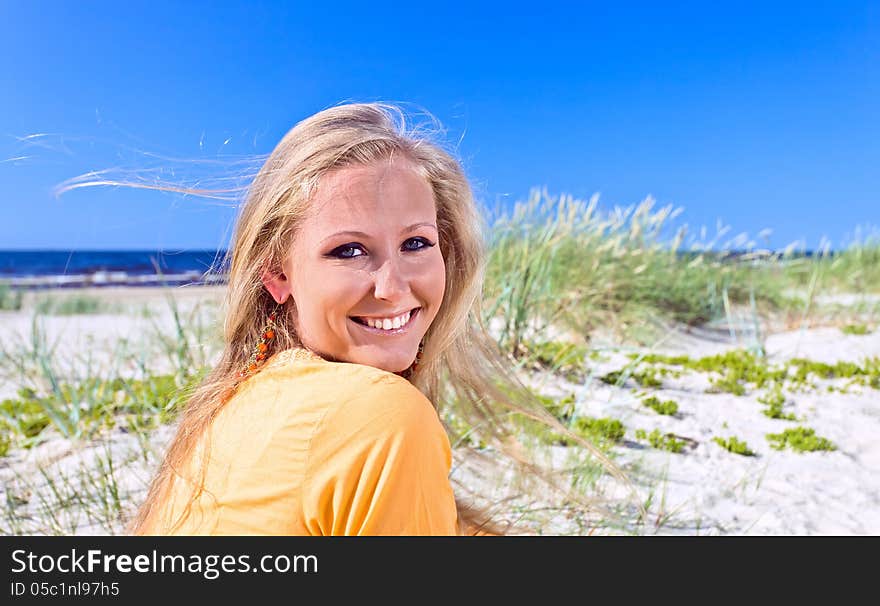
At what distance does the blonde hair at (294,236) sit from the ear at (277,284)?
19mm

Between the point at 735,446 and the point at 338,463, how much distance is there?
3243 millimetres

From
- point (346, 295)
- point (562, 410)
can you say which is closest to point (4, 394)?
point (562, 410)

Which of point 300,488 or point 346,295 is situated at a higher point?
point 346,295

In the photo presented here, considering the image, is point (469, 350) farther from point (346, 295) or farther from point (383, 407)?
point (383, 407)

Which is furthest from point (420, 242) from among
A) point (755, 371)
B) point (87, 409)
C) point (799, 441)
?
point (755, 371)

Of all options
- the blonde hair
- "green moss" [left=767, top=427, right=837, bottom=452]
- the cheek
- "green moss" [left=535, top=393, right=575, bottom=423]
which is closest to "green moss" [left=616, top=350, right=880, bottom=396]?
"green moss" [left=535, top=393, right=575, bottom=423]

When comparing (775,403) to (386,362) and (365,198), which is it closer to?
(386,362)

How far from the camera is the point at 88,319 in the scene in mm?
9625

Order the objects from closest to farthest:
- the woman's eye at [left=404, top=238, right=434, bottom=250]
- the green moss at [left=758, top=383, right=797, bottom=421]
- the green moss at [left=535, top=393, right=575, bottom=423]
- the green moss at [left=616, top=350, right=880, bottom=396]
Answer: the woman's eye at [left=404, top=238, right=434, bottom=250], the green moss at [left=535, top=393, right=575, bottom=423], the green moss at [left=758, top=383, right=797, bottom=421], the green moss at [left=616, top=350, right=880, bottom=396]

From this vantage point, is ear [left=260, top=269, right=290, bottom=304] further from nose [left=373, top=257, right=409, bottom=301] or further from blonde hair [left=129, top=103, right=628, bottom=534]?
nose [left=373, top=257, right=409, bottom=301]

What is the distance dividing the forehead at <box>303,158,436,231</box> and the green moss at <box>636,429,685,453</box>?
278 centimetres

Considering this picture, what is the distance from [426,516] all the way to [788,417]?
3869 mm

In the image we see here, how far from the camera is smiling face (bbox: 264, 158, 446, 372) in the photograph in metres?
1.51

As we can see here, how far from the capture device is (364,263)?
1.52 metres
